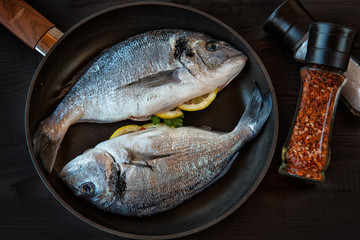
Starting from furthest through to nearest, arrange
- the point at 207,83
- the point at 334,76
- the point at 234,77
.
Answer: the point at 234,77 → the point at 207,83 → the point at 334,76

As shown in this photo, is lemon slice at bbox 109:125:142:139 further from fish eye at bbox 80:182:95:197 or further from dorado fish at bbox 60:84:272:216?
fish eye at bbox 80:182:95:197

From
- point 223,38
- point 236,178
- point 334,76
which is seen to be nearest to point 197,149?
point 236,178

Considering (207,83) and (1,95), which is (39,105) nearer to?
Answer: (1,95)

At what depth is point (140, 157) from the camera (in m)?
1.40

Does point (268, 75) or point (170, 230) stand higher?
point (268, 75)

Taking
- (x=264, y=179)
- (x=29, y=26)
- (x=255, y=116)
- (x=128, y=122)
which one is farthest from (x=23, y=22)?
(x=264, y=179)

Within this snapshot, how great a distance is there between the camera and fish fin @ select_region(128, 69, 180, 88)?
55.9 inches

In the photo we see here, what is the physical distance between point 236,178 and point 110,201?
0.62m

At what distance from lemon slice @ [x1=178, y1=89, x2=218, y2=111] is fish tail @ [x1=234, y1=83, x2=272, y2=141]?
18 centimetres

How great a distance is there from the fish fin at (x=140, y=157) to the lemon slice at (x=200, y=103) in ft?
0.85

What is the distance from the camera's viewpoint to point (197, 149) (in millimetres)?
1429

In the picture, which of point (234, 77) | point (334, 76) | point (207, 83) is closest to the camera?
point (334, 76)

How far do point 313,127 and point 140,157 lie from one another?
777 mm

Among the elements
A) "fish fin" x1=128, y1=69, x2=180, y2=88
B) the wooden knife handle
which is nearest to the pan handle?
the wooden knife handle
